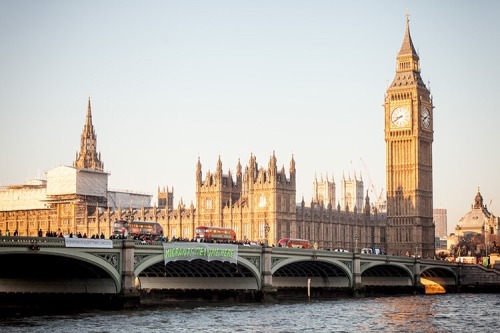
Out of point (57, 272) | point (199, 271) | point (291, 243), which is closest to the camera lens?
point (57, 272)

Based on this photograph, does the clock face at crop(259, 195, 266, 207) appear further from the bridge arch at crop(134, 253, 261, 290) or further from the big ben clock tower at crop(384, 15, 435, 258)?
the bridge arch at crop(134, 253, 261, 290)

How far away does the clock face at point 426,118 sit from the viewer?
178 m

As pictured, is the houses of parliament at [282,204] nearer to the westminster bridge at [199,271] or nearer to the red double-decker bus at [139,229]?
the westminster bridge at [199,271]

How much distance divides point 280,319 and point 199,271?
66.1 ft

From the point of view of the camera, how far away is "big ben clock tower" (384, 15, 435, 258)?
574ft

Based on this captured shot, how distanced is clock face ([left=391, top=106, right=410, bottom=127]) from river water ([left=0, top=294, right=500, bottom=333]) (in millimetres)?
79552

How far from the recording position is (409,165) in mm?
176125

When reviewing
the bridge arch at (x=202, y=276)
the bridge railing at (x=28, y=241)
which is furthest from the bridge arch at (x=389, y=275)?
the bridge railing at (x=28, y=241)

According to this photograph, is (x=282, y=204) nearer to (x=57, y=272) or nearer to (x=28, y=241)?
(x=57, y=272)

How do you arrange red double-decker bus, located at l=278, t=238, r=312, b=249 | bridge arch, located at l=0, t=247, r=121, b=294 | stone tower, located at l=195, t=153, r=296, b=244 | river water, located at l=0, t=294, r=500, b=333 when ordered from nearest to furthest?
1. river water, located at l=0, t=294, r=500, b=333
2. bridge arch, located at l=0, t=247, r=121, b=294
3. red double-decker bus, located at l=278, t=238, r=312, b=249
4. stone tower, located at l=195, t=153, r=296, b=244

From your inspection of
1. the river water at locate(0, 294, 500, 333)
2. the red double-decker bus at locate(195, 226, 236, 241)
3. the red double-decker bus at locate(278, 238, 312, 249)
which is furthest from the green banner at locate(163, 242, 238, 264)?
the red double-decker bus at locate(278, 238, 312, 249)

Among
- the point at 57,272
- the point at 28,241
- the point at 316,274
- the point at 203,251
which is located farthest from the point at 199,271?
the point at 28,241

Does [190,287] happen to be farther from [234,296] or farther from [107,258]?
[107,258]

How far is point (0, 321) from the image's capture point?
7169 centimetres
